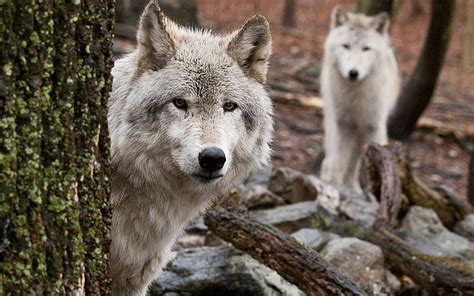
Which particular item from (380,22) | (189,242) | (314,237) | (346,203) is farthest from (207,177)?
(380,22)

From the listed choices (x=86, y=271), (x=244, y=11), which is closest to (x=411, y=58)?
(x=244, y=11)

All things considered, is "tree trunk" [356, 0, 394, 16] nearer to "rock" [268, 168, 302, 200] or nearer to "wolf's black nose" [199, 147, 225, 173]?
"rock" [268, 168, 302, 200]

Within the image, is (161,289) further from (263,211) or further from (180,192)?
(263,211)

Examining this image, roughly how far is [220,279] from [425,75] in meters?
7.69

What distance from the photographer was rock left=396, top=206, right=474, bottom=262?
20.0 feet

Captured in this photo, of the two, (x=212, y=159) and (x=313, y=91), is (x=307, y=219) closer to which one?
(x=212, y=159)

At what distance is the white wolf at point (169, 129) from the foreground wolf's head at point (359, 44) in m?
6.06

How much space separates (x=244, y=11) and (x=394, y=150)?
61.1 feet

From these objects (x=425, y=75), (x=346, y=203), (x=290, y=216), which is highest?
(x=425, y=75)

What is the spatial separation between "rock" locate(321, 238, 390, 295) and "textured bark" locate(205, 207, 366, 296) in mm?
805

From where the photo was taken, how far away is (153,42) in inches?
155

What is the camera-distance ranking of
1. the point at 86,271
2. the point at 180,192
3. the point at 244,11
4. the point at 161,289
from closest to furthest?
1. the point at 86,271
2. the point at 180,192
3. the point at 161,289
4. the point at 244,11

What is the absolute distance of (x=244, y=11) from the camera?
992 inches

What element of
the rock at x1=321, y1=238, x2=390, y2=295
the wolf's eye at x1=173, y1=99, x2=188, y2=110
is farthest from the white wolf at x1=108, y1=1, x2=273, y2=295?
the rock at x1=321, y1=238, x2=390, y2=295
